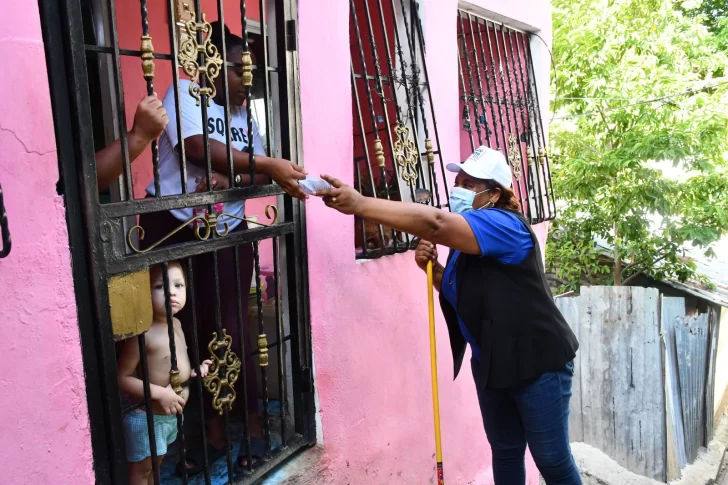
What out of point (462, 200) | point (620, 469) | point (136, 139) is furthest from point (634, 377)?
point (136, 139)

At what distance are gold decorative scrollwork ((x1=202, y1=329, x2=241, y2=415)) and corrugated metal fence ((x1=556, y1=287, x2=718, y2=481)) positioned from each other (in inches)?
167

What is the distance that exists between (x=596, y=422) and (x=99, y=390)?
516cm

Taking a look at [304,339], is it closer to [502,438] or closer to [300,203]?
[300,203]

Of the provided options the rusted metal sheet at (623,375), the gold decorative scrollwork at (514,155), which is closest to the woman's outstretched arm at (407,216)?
the gold decorative scrollwork at (514,155)

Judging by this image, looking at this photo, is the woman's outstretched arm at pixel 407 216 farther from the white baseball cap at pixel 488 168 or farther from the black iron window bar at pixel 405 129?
the black iron window bar at pixel 405 129

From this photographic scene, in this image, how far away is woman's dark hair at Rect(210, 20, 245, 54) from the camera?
7.42 feet

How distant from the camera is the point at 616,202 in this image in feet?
26.8

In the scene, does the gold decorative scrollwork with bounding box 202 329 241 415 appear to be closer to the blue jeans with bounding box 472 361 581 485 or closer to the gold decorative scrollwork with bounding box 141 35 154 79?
the gold decorative scrollwork with bounding box 141 35 154 79

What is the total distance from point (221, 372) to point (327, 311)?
0.65 meters

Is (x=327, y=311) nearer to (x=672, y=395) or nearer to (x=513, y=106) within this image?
(x=513, y=106)

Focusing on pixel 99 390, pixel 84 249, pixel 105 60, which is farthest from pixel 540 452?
pixel 105 60

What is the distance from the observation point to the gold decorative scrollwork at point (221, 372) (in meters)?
2.33

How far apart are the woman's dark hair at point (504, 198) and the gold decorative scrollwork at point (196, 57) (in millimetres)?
1289

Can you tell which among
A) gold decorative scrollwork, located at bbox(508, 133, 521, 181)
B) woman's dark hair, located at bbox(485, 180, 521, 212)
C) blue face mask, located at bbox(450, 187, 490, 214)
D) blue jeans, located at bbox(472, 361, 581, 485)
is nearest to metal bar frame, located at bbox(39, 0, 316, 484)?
blue face mask, located at bbox(450, 187, 490, 214)
